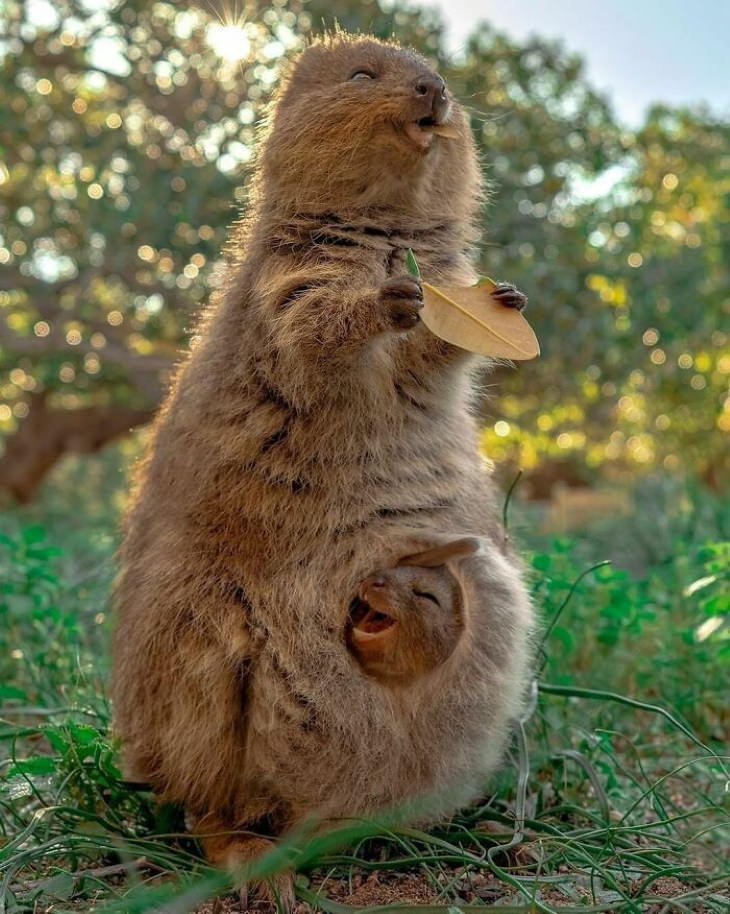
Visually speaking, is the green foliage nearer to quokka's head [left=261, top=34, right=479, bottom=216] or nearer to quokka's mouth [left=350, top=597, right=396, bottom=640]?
quokka's head [left=261, top=34, right=479, bottom=216]

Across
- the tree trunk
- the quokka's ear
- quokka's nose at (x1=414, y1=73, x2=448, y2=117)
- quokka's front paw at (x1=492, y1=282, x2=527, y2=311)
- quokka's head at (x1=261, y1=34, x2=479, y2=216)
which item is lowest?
the tree trunk

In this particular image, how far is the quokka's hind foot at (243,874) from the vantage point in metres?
2.21

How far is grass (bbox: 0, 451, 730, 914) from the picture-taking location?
2240 millimetres

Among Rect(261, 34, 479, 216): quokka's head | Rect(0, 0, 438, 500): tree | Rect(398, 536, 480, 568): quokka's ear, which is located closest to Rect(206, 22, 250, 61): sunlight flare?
Rect(0, 0, 438, 500): tree

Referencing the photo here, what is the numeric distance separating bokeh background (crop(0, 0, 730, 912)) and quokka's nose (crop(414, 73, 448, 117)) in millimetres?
808

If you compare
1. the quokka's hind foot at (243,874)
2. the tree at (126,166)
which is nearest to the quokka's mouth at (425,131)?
the quokka's hind foot at (243,874)

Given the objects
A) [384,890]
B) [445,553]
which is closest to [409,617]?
[445,553]

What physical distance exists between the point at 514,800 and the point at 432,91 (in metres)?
1.81

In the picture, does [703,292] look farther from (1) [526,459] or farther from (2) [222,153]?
(1) [526,459]

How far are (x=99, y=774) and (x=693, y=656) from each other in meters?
2.03

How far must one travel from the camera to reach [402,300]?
7.27 ft

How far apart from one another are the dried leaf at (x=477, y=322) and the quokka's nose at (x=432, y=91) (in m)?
0.51

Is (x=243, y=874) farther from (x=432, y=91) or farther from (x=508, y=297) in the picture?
(x=432, y=91)

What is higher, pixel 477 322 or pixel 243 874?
pixel 477 322
